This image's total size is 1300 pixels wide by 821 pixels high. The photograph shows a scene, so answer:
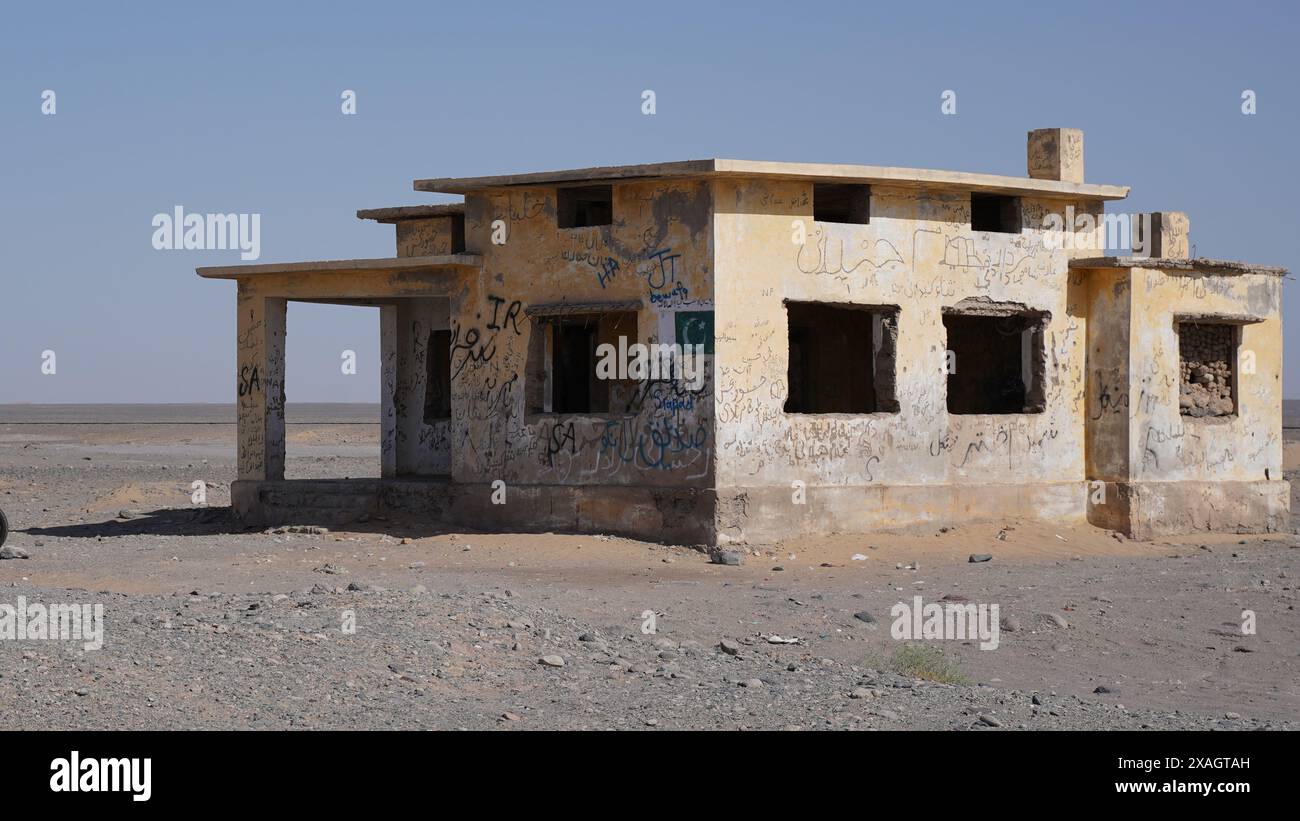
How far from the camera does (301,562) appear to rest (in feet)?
52.7

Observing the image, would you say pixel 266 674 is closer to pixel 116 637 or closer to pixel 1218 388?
pixel 116 637

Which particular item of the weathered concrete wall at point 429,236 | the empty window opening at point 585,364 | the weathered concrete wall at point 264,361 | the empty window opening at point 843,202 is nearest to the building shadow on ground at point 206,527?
the weathered concrete wall at point 264,361

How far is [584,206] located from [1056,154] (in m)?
6.13

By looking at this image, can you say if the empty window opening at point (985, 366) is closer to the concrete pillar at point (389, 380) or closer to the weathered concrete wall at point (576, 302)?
the weathered concrete wall at point (576, 302)

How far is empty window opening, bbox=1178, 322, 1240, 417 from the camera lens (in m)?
19.5

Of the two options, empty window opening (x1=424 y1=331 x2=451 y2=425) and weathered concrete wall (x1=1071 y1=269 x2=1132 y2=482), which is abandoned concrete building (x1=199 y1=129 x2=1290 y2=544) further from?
empty window opening (x1=424 y1=331 x2=451 y2=425)

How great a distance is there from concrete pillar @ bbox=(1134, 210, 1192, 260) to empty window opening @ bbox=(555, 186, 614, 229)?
7.06 m

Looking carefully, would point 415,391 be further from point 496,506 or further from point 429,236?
point 496,506

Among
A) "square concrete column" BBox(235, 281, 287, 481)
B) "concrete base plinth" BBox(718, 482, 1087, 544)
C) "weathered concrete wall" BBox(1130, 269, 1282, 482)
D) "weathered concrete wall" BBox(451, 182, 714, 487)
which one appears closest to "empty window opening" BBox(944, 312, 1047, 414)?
"weathered concrete wall" BBox(1130, 269, 1282, 482)

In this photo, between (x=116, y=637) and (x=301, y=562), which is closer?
(x=116, y=637)
